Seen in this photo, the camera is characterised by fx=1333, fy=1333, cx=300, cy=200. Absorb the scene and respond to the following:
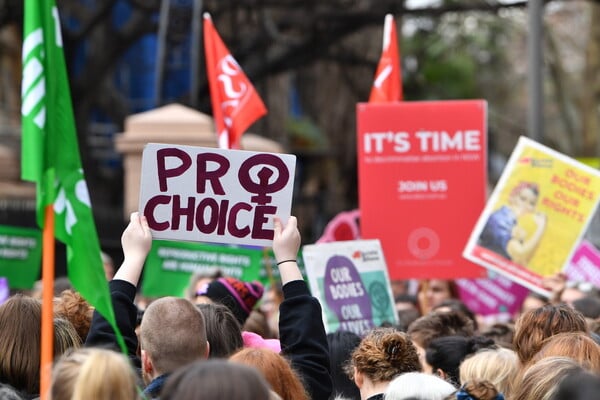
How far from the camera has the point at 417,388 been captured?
4574 mm

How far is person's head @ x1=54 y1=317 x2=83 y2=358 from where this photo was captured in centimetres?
499

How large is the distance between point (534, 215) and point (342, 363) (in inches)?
110

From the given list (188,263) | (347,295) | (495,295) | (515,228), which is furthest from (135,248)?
(495,295)

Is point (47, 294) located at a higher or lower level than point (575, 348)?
higher

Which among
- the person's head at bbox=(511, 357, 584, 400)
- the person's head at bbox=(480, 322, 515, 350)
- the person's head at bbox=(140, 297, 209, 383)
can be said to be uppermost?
the person's head at bbox=(140, 297, 209, 383)

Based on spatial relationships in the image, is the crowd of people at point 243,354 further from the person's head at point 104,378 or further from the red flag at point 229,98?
the red flag at point 229,98

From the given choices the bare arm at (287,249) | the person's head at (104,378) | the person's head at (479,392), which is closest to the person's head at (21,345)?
the bare arm at (287,249)

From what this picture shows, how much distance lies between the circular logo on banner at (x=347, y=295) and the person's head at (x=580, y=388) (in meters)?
3.91

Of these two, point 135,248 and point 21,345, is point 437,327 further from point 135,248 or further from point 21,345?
point 21,345

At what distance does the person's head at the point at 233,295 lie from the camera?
21.2 ft

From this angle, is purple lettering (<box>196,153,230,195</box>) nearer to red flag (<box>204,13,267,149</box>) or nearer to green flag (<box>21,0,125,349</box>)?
green flag (<box>21,0,125,349</box>)

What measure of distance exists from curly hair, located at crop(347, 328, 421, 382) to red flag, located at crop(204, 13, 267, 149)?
14.2ft

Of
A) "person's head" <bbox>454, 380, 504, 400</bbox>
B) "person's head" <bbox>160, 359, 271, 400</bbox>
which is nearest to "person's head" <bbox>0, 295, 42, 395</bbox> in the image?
"person's head" <bbox>160, 359, 271, 400</bbox>

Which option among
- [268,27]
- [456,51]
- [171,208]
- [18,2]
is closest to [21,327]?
[171,208]
